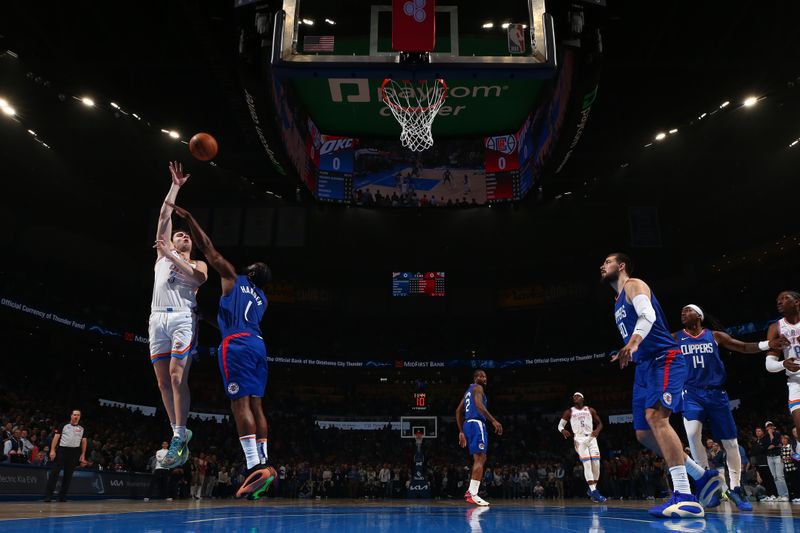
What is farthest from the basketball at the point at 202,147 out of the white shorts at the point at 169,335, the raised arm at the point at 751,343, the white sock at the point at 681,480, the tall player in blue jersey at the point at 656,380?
the raised arm at the point at 751,343

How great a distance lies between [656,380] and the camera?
16.8 ft

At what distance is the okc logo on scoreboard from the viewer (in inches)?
628

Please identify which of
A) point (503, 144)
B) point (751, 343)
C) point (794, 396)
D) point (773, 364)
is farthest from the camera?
point (503, 144)

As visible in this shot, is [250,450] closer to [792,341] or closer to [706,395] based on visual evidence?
[706,395]

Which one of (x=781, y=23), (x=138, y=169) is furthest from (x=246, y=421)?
(x=138, y=169)

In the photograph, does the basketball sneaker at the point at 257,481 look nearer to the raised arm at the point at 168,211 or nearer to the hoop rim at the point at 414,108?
the raised arm at the point at 168,211

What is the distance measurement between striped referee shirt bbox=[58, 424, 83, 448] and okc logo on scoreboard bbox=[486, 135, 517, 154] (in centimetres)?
1137

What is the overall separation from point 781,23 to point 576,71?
516cm

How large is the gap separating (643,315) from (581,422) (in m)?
7.26

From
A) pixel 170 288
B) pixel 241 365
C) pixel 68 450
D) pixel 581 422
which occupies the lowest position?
pixel 68 450

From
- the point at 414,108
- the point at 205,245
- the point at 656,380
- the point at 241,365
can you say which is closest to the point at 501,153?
the point at 414,108

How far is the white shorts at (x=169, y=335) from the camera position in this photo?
5.35m

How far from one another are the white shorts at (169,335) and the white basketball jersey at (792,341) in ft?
19.7

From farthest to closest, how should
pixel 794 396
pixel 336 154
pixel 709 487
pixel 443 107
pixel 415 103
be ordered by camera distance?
pixel 336 154 → pixel 443 107 → pixel 415 103 → pixel 794 396 → pixel 709 487
